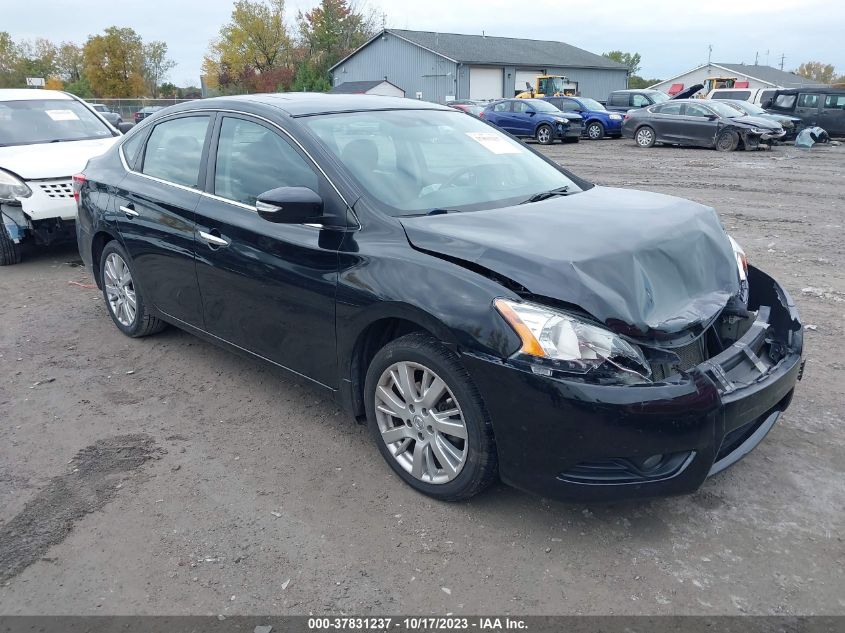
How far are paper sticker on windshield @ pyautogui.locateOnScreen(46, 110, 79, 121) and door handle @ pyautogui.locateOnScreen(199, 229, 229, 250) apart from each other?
597 centimetres

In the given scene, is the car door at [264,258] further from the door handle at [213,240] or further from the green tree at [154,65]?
the green tree at [154,65]

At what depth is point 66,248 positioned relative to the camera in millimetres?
8898

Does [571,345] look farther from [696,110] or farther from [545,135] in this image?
[545,135]

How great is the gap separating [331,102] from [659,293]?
2305mm

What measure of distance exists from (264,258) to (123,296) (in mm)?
2101

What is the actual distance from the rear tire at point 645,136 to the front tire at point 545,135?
2663mm

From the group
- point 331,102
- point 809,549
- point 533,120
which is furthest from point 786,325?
point 533,120

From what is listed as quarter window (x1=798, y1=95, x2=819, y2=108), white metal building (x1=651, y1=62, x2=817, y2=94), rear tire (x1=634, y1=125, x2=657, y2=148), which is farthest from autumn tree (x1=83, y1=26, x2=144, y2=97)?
quarter window (x1=798, y1=95, x2=819, y2=108)

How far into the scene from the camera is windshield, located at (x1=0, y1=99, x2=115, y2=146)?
838 cm

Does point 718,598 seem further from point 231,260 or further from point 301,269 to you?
point 231,260

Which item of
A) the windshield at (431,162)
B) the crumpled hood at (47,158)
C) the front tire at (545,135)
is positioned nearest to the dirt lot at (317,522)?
the windshield at (431,162)

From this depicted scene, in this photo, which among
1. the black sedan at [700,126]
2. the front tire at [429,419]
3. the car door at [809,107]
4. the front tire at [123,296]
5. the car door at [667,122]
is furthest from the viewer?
the car door at [809,107]

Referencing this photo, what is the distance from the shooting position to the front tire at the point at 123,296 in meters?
5.15

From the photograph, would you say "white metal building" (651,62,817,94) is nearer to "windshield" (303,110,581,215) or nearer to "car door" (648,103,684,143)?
"car door" (648,103,684,143)
